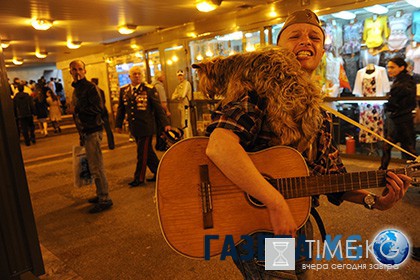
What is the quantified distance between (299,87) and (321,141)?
1.24ft

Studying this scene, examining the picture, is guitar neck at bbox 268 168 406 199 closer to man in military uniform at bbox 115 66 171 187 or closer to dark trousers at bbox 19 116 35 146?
man in military uniform at bbox 115 66 171 187

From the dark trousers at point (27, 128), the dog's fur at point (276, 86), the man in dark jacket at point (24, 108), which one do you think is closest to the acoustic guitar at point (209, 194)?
the dog's fur at point (276, 86)

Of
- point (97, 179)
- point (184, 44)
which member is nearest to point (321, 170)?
point (97, 179)

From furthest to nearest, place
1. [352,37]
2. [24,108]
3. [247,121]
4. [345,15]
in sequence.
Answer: [24,108]
[352,37]
[345,15]
[247,121]

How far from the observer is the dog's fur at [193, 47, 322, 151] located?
51.6 inches

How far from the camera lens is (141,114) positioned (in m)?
5.38

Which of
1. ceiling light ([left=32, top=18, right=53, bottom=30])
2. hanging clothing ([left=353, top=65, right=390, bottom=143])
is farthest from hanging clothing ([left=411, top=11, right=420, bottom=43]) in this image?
ceiling light ([left=32, top=18, right=53, bottom=30])

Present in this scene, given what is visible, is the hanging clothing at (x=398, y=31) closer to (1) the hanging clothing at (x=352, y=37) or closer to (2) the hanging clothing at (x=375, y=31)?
(2) the hanging clothing at (x=375, y=31)

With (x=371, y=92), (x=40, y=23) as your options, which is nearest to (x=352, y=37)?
(x=371, y=92)

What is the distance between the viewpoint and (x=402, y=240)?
318 cm

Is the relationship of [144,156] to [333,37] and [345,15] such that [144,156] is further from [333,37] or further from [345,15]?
[345,15]

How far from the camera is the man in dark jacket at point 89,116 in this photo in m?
4.30

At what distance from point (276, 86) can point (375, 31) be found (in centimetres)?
584

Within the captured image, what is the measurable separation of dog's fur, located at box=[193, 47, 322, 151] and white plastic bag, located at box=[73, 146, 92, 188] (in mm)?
3685
